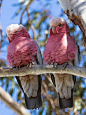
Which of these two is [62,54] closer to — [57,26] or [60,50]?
[60,50]

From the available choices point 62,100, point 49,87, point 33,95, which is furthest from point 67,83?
point 49,87


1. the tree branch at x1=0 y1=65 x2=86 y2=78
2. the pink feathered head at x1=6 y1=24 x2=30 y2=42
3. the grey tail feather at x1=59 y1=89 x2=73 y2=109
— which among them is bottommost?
the grey tail feather at x1=59 y1=89 x2=73 y2=109

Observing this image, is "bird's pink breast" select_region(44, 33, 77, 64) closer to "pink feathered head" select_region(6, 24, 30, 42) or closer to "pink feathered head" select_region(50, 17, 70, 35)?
"pink feathered head" select_region(50, 17, 70, 35)

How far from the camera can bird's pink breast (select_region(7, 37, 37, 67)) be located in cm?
304

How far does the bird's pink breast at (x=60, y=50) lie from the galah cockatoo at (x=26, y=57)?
0.14m

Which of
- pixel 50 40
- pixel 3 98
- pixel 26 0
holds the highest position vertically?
pixel 26 0

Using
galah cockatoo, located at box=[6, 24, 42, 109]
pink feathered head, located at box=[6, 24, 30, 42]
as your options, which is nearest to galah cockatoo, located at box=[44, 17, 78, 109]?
galah cockatoo, located at box=[6, 24, 42, 109]

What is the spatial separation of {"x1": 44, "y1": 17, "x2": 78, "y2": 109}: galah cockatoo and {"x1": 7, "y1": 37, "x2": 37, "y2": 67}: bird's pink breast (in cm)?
18

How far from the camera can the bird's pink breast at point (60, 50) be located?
3.02m

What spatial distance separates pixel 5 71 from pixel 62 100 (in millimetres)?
831

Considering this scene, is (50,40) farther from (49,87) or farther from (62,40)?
(49,87)

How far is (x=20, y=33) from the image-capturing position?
335 centimetres

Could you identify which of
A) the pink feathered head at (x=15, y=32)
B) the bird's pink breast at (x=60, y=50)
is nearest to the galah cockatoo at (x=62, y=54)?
the bird's pink breast at (x=60, y=50)

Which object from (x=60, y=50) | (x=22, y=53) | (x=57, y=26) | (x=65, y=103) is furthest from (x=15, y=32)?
(x=65, y=103)
